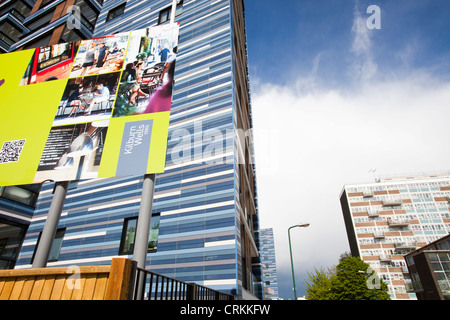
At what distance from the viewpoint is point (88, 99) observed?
8.51m

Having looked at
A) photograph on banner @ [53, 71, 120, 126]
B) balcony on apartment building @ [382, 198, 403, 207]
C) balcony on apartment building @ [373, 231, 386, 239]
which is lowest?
photograph on banner @ [53, 71, 120, 126]

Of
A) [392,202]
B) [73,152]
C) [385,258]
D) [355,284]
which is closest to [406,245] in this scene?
[385,258]

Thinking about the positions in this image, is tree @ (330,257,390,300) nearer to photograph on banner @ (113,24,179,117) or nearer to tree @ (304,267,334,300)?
tree @ (304,267,334,300)

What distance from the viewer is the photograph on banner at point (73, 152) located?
723 centimetres

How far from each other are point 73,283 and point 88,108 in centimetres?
653

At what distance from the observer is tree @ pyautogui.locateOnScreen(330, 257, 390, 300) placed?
124 feet

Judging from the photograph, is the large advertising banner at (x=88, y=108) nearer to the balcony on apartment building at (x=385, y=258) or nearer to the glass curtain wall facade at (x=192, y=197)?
the glass curtain wall facade at (x=192, y=197)

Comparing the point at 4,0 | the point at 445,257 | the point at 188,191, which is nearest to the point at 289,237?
the point at 188,191

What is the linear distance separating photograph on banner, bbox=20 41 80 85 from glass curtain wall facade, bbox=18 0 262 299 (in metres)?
19.0

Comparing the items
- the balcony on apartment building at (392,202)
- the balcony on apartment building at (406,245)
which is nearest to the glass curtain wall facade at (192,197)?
the balcony on apartment building at (406,245)

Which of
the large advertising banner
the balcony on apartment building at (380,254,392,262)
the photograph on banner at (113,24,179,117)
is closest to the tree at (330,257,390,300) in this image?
the balcony on apartment building at (380,254,392,262)

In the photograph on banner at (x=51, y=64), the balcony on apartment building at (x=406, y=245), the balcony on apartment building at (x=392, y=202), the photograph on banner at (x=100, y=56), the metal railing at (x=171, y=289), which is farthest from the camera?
the balcony on apartment building at (x=392, y=202)

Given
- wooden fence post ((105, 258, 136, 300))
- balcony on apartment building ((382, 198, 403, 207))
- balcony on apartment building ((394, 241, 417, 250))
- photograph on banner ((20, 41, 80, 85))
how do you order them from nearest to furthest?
wooden fence post ((105, 258, 136, 300)) → photograph on banner ((20, 41, 80, 85)) → balcony on apartment building ((394, 241, 417, 250)) → balcony on apartment building ((382, 198, 403, 207))
